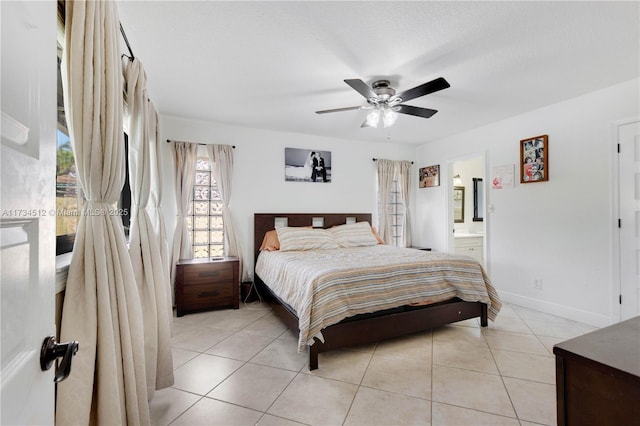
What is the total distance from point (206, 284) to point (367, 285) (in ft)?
6.81

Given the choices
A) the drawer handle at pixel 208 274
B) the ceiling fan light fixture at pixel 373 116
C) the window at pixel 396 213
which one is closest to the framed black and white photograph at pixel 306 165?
the window at pixel 396 213

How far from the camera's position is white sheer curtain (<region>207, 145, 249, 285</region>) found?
3871 mm

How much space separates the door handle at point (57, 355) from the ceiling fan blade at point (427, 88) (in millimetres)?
2370

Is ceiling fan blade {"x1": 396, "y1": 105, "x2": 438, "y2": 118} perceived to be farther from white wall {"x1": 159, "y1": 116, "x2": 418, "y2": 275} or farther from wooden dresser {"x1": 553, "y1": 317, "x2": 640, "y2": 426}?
wooden dresser {"x1": 553, "y1": 317, "x2": 640, "y2": 426}

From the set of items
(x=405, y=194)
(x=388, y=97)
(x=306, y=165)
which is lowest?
(x=405, y=194)

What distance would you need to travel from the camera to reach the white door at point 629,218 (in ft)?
8.85

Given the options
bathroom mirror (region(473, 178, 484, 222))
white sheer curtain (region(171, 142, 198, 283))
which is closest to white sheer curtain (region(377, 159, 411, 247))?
bathroom mirror (region(473, 178, 484, 222))

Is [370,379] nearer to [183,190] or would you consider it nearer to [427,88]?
[427,88]

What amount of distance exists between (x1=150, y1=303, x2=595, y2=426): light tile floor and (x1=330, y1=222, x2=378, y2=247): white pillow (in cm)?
154

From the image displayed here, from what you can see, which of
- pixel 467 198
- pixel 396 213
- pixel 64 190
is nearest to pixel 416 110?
pixel 396 213

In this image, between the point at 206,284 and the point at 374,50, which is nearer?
the point at 374,50

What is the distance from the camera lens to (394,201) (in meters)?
5.15

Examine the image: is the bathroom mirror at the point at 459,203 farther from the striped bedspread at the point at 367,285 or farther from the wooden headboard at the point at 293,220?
the striped bedspread at the point at 367,285

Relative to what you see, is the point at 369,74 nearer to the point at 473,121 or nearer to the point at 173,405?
the point at 473,121
